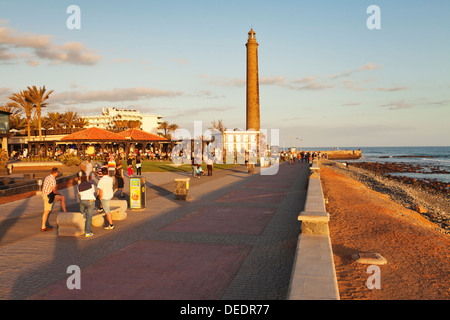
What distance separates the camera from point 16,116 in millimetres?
63125

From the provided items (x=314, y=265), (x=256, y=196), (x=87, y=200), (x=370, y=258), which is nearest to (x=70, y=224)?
(x=87, y=200)

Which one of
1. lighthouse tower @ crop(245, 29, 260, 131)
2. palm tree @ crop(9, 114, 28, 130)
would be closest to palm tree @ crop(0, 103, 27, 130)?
palm tree @ crop(9, 114, 28, 130)

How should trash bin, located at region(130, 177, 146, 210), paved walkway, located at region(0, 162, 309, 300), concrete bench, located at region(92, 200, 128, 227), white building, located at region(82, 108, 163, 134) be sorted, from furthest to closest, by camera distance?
white building, located at region(82, 108, 163, 134), trash bin, located at region(130, 177, 146, 210), concrete bench, located at region(92, 200, 128, 227), paved walkway, located at region(0, 162, 309, 300)

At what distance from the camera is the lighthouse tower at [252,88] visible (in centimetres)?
5591

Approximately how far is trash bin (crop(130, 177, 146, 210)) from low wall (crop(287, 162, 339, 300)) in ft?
22.8

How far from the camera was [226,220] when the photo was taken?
10.8 meters

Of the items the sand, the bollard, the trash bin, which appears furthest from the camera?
the bollard

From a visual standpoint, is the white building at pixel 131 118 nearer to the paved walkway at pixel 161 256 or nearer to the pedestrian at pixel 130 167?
the pedestrian at pixel 130 167

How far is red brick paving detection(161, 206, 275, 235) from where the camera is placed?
9594 millimetres

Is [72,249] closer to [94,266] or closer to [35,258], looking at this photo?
[35,258]

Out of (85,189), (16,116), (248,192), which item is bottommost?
(248,192)

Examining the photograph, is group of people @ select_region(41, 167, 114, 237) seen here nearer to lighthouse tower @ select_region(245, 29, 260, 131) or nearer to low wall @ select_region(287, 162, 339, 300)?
low wall @ select_region(287, 162, 339, 300)
